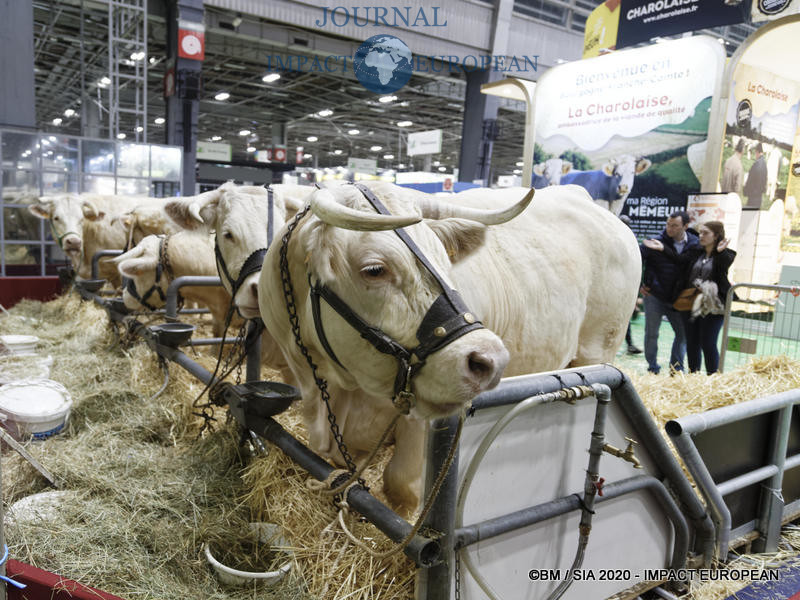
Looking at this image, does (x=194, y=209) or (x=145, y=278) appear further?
(x=145, y=278)

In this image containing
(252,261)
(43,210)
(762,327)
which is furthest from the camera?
(762,327)

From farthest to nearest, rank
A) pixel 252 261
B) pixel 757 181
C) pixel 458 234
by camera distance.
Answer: pixel 757 181
pixel 252 261
pixel 458 234

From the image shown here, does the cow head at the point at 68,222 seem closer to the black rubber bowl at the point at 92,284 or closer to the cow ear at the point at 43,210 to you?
the cow ear at the point at 43,210

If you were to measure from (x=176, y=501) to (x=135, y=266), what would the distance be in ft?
8.02

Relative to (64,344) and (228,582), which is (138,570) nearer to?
(228,582)

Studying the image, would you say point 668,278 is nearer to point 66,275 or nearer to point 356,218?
point 356,218

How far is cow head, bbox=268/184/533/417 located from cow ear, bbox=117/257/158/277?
2943mm

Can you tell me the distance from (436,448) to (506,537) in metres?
0.48

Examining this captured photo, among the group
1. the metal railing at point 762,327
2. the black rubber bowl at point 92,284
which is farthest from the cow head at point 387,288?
the black rubber bowl at point 92,284

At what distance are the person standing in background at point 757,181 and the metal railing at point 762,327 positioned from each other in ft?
4.58

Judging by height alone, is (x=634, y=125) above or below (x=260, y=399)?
above

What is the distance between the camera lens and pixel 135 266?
431cm

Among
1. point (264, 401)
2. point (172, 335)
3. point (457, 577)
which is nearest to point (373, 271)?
point (457, 577)

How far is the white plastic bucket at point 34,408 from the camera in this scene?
3254 millimetres
